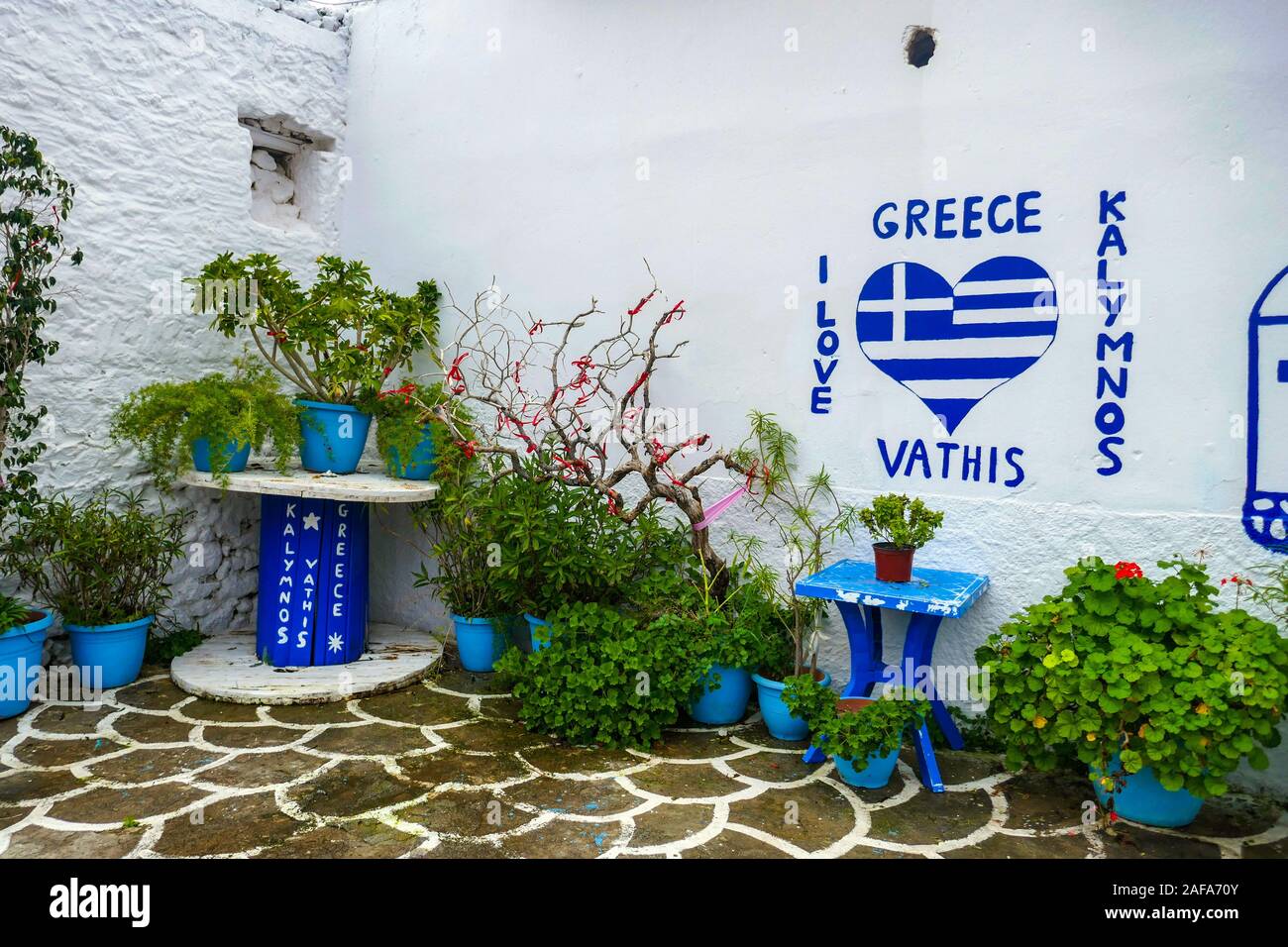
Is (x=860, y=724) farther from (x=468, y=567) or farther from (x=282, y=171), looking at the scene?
(x=282, y=171)

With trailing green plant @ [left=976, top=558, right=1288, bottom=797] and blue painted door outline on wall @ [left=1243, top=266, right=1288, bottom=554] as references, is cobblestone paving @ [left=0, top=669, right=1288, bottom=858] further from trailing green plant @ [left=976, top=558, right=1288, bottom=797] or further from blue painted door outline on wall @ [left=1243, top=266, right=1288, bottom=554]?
blue painted door outline on wall @ [left=1243, top=266, right=1288, bottom=554]

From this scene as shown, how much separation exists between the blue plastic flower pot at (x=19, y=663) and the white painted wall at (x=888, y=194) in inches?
91.3

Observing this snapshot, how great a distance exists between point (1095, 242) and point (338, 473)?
4315mm

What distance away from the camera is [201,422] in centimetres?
519

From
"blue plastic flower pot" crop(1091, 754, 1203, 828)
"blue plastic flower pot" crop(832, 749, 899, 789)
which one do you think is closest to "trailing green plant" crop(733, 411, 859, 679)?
"blue plastic flower pot" crop(832, 749, 899, 789)

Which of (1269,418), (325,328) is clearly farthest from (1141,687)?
(325,328)

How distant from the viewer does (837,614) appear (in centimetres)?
476

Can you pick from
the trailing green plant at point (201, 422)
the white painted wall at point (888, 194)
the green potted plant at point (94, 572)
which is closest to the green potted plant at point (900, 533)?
the white painted wall at point (888, 194)

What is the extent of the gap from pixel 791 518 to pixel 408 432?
7.71 feet

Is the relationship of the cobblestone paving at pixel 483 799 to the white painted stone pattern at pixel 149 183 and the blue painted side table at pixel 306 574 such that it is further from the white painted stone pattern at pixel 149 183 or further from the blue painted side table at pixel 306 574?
the white painted stone pattern at pixel 149 183

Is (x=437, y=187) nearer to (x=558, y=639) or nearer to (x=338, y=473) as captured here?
(x=338, y=473)

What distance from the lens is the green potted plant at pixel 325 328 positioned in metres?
5.38

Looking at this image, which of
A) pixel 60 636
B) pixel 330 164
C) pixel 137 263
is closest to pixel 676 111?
pixel 330 164

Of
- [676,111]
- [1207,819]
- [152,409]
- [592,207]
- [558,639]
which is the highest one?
[676,111]
